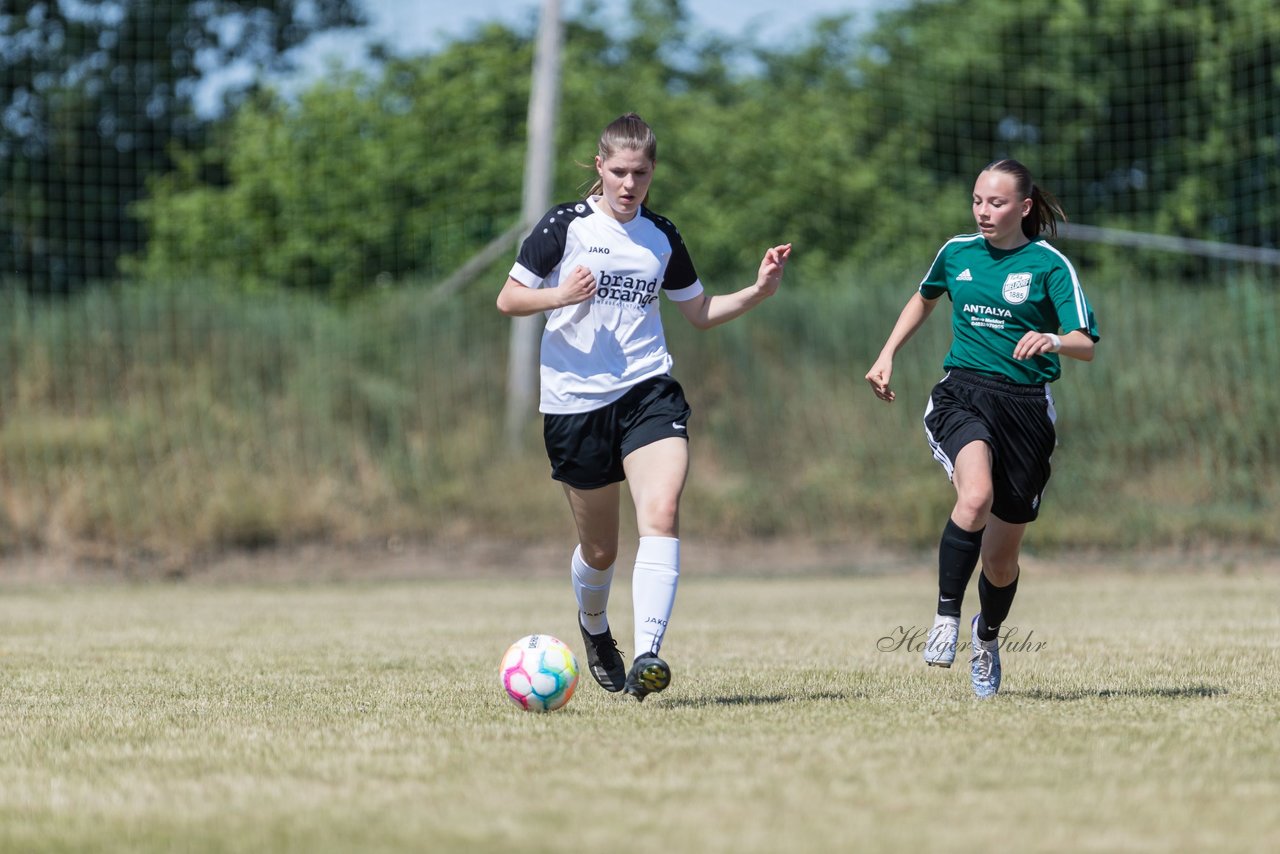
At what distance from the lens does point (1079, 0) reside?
957 inches

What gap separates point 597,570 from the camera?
632cm

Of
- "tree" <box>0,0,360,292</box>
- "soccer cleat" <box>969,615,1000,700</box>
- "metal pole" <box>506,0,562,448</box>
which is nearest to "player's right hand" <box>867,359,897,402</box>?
"soccer cleat" <box>969,615,1000,700</box>

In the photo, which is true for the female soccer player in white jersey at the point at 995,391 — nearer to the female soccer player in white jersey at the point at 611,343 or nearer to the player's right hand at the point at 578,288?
the female soccer player in white jersey at the point at 611,343

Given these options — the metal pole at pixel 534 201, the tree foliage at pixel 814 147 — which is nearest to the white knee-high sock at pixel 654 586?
the metal pole at pixel 534 201

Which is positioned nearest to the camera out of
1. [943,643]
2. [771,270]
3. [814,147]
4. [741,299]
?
[943,643]

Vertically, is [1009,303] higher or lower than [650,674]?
higher

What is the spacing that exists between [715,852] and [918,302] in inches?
139

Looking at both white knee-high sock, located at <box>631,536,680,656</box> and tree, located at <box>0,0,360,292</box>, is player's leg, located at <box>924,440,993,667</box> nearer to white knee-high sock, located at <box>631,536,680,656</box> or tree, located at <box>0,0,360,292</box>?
white knee-high sock, located at <box>631,536,680,656</box>

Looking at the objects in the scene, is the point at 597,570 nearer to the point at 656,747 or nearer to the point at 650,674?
the point at 650,674

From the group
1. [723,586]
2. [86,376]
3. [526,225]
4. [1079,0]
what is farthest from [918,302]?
[1079,0]

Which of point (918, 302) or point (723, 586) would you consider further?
point (723, 586)

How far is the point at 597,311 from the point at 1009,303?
1519mm

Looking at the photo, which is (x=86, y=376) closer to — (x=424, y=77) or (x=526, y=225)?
(x=526, y=225)

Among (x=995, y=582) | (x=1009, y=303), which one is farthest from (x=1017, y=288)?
(x=995, y=582)
